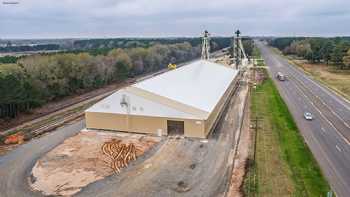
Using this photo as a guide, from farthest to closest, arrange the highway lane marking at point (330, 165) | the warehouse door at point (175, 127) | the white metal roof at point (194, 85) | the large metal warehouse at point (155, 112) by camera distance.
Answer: the white metal roof at point (194, 85), the warehouse door at point (175, 127), the large metal warehouse at point (155, 112), the highway lane marking at point (330, 165)

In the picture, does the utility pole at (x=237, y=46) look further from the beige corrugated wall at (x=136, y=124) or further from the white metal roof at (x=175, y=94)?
the beige corrugated wall at (x=136, y=124)

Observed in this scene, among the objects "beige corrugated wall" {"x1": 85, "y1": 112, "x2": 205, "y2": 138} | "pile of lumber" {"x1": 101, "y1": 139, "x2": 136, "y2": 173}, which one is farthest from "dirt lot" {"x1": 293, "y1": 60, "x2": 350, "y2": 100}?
"pile of lumber" {"x1": 101, "y1": 139, "x2": 136, "y2": 173}

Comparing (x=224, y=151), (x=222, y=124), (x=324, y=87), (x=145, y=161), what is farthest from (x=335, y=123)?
(x=324, y=87)

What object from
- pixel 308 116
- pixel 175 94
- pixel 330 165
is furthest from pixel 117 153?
pixel 308 116

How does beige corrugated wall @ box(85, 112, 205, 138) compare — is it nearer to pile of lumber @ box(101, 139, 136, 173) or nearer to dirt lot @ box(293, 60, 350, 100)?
pile of lumber @ box(101, 139, 136, 173)

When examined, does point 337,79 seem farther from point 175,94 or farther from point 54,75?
point 54,75

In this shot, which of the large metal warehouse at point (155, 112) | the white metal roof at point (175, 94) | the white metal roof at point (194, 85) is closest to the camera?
the large metal warehouse at point (155, 112)

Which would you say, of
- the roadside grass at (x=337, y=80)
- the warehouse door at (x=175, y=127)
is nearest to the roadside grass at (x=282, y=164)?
the warehouse door at (x=175, y=127)
